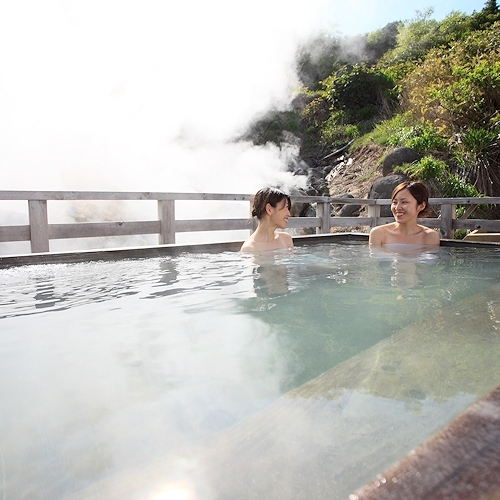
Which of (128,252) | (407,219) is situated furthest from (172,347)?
(407,219)

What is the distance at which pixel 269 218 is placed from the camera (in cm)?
373

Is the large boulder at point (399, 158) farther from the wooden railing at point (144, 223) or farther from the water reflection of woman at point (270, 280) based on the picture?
the water reflection of woman at point (270, 280)

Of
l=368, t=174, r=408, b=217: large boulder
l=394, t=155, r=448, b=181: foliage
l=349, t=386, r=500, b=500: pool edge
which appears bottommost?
l=349, t=386, r=500, b=500: pool edge

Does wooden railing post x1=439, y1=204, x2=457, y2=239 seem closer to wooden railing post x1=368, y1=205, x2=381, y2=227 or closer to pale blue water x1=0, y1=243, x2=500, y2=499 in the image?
wooden railing post x1=368, y1=205, x2=381, y2=227

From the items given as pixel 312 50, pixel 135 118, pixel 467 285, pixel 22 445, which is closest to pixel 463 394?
pixel 22 445

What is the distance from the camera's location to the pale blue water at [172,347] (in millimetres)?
954

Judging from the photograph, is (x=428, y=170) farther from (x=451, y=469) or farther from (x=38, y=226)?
(x=451, y=469)

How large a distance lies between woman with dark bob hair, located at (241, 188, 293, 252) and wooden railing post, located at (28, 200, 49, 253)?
1.76m

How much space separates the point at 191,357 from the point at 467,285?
2.00 m

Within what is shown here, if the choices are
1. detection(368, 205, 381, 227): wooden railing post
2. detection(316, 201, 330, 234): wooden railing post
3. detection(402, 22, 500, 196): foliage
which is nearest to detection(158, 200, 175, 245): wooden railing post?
detection(316, 201, 330, 234): wooden railing post

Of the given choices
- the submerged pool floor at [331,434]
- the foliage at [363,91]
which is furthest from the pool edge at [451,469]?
the foliage at [363,91]

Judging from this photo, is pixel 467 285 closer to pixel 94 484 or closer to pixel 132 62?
pixel 94 484

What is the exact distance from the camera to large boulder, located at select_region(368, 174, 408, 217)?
8.28 m

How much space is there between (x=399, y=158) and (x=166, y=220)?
20.9ft
